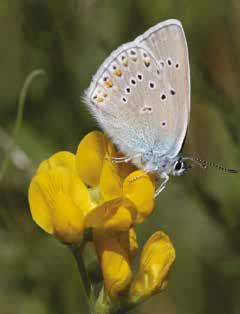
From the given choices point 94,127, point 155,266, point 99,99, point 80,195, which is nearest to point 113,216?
point 80,195

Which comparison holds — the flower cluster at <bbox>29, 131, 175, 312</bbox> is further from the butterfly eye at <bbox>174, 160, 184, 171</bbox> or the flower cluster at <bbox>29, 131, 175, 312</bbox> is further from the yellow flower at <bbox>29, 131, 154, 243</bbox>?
the butterfly eye at <bbox>174, 160, 184, 171</bbox>

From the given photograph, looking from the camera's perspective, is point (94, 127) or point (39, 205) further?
point (94, 127)

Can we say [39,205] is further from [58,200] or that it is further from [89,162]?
[89,162]

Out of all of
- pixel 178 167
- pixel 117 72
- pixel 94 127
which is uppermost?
pixel 117 72

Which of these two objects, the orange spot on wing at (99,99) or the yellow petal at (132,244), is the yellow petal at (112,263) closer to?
the yellow petal at (132,244)

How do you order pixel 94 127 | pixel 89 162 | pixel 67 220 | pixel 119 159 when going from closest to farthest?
1. pixel 67 220
2. pixel 89 162
3. pixel 119 159
4. pixel 94 127

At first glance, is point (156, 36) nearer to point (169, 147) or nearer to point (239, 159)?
point (169, 147)

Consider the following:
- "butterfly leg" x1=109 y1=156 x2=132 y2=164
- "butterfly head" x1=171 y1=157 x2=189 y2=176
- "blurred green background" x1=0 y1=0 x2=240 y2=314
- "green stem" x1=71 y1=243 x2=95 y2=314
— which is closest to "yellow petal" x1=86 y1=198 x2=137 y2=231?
"green stem" x1=71 y1=243 x2=95 y2=314
